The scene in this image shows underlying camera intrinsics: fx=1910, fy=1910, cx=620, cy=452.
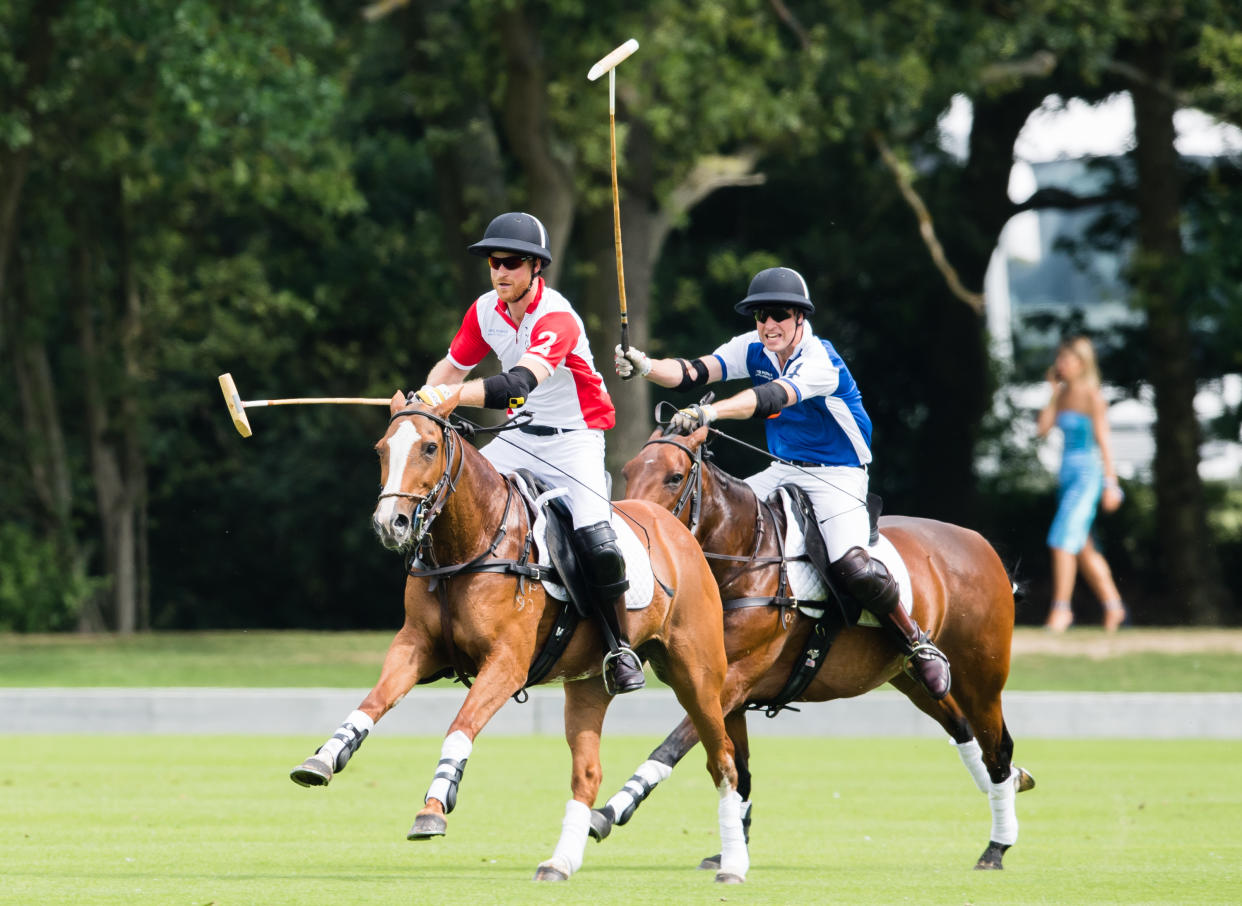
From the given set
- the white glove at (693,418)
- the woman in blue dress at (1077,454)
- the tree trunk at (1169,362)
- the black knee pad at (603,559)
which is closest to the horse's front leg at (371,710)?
the black knee pad at (603,559)

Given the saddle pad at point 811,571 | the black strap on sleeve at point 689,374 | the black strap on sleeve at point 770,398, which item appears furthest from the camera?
the saddle pad at point 811,571

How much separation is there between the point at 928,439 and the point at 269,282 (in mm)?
9326

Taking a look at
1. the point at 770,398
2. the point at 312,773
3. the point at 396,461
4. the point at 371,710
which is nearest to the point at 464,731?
the point at 371,710

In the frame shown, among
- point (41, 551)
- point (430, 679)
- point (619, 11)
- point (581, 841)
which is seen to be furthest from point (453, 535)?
point (41, 551)

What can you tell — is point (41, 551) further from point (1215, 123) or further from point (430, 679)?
point (430, 679)

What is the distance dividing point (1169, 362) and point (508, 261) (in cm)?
1719

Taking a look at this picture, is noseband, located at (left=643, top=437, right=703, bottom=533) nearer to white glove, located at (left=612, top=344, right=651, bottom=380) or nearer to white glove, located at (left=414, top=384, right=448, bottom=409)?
white glove, located at (left=612, top=344, right=651, bottom=380)

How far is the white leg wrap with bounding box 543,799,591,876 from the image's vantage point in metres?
7.02

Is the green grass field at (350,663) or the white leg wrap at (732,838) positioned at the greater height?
the white leg wrap at (732,838)

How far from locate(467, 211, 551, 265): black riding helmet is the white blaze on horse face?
2.97 feet

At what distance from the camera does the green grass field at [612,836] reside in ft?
22.2

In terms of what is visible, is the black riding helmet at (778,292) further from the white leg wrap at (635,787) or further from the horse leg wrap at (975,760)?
the horse leg wrap at (975,760)

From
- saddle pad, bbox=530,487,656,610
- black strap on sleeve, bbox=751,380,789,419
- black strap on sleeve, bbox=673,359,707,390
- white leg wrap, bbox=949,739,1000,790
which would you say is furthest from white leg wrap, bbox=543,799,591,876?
white leg wrap, bbox=949,739,1000,790

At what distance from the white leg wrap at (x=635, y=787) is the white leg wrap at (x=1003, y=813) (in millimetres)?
1480
